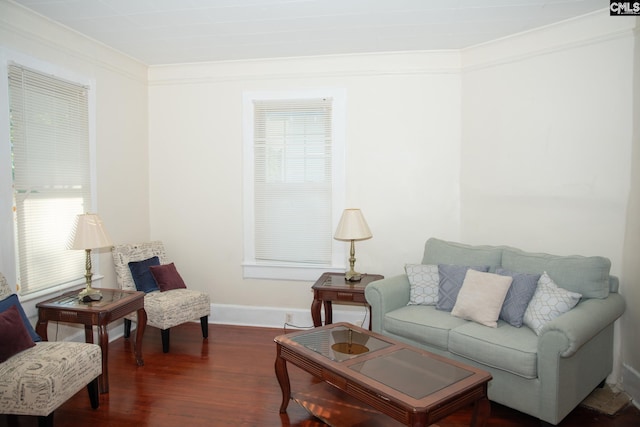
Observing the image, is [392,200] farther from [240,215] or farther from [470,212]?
[240,215]

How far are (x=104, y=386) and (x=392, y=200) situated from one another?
2975 mm

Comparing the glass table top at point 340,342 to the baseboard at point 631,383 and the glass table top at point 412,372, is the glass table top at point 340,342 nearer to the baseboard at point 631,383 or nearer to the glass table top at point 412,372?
the glass table top at point 412,372

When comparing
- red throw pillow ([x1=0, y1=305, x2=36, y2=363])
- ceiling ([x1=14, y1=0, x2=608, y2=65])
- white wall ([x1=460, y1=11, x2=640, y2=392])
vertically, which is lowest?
red throw pillow ([x1=0, y1=305, x2=36, y2=363])

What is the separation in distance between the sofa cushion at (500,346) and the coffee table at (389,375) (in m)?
0.41

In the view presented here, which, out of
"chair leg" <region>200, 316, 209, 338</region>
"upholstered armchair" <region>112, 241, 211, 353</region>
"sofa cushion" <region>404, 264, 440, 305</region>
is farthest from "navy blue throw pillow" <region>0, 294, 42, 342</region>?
"sofa cushion" <region>404, 264, 440, 305</region>

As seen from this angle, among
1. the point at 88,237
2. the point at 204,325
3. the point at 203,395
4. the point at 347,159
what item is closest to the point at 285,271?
the point at 204,325

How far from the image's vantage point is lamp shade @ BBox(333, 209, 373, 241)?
3922mm

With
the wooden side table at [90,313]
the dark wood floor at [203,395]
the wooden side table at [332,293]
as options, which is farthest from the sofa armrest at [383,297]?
the wooden side table at [90,313]

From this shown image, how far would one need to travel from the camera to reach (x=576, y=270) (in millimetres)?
3096

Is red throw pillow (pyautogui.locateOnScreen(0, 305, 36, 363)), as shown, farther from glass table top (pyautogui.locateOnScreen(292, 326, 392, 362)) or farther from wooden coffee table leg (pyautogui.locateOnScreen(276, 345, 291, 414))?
glass table top (pyautogui.locateOnScreen(292, 326, 392, 362))

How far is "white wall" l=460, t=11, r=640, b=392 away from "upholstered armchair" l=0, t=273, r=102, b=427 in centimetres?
340

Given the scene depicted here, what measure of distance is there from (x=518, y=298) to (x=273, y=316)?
2516 millimetres

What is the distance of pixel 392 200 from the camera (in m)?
4.37

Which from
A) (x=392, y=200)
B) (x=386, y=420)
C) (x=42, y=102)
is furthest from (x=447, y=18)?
(x=42, y=102)
